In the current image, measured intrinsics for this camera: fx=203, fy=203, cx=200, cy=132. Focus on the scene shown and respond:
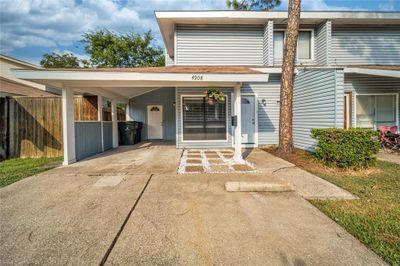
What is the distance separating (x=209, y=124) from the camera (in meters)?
8.60

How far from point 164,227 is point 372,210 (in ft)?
9.78

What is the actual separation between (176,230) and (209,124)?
6.36 m

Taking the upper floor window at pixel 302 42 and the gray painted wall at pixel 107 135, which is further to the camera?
the upper floor window at pixel 302 42

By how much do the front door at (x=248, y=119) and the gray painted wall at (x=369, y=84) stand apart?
3.80 meters

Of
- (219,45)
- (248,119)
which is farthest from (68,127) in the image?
(219,45)

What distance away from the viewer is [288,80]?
6621mm

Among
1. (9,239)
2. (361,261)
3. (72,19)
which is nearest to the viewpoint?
(361,261)

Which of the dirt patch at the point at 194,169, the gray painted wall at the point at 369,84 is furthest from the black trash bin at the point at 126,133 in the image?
the gray painted wall at the point at 369,84

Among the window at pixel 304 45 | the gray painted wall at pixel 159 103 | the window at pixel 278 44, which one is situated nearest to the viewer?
the window at pixel 278 44

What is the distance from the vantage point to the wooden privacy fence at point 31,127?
22.7 ft

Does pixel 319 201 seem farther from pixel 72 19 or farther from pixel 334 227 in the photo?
pixel 72 19

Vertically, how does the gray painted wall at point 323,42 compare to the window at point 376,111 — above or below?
above

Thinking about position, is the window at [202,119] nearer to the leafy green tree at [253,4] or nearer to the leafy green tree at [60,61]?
the leafy green tree at [253,4]

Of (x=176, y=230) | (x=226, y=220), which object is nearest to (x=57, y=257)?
(x=176, y=230)
